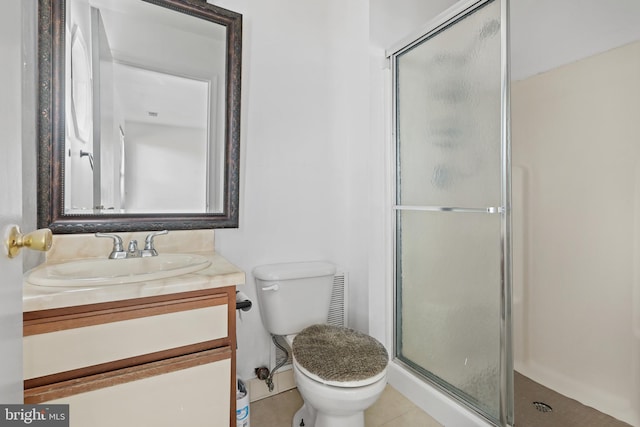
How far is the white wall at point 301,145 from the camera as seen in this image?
1.70 meters

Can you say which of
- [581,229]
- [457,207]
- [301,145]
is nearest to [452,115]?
[457,207]

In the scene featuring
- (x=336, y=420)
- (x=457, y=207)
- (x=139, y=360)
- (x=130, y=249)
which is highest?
(x=457, y=207)

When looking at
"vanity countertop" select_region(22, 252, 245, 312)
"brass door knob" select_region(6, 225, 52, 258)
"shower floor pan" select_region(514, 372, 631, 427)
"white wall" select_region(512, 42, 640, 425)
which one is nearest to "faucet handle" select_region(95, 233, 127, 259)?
"vanity countertop" select_region(22, 252, 245, 312)

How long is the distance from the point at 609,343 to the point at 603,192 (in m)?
0.75

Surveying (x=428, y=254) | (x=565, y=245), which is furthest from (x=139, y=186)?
(x=565, y=245)

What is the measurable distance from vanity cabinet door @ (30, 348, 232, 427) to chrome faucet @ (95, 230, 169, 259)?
489 millimetres

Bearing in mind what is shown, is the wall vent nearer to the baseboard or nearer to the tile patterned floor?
the baseboard

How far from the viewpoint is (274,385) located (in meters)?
1.77

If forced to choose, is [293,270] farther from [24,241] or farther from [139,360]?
[24,241]

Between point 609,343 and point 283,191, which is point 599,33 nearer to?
point 609,343

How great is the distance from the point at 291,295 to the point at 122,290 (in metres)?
0.87

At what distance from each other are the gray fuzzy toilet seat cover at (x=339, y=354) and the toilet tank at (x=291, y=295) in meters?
0.15

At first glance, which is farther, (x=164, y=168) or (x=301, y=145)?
(x=301, y=145)

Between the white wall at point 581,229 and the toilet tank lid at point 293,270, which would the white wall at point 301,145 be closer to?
the toilet tank lid at point 293,270
